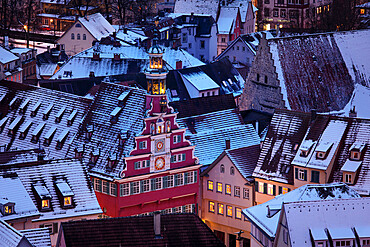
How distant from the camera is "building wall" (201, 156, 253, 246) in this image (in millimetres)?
123062

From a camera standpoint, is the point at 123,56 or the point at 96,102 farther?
the point at 123,56

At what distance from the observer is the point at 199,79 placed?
559 feet

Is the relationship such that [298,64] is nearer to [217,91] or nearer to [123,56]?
[217,91]

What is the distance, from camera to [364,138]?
116m

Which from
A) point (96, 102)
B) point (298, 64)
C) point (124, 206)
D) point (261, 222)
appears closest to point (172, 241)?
point (261, 222)

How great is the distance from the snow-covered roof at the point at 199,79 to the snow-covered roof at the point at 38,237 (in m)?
73.1

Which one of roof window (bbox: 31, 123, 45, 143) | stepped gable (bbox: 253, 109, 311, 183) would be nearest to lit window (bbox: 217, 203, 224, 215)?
stepped gable (bbox: 253, 109, 311, 183)

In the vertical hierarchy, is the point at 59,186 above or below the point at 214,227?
above

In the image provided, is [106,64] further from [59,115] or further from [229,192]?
[229,192]

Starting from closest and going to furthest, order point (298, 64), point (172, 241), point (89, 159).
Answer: point (172, 241) < point (89, 159) < point (298, 64)

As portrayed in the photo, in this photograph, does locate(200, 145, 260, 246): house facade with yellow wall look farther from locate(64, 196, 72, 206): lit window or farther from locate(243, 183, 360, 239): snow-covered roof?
locate(64, 196, 72, 206): lit window

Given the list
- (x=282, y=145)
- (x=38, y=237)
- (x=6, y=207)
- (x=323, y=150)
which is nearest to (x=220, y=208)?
(x=282, y=145)

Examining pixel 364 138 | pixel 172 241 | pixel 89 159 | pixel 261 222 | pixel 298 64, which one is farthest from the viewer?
pixel 298 64

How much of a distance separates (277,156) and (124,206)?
15731mm
